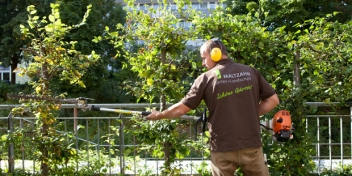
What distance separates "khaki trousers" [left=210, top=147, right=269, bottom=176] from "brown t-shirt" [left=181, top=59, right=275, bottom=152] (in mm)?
71

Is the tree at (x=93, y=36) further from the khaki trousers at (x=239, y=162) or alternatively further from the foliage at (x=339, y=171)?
the khaki trousers at (x=239, y=162)

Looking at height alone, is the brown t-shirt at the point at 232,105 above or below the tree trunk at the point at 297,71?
below

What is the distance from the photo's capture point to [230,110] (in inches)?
133

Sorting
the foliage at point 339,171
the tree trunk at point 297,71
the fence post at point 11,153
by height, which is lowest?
the foliage at point 339,171

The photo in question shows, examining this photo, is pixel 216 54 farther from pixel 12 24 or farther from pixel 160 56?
pixel 12 24

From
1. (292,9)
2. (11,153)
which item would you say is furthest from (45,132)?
(292,9)

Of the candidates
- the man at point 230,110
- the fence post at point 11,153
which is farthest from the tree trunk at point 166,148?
the fence post at point 11,153

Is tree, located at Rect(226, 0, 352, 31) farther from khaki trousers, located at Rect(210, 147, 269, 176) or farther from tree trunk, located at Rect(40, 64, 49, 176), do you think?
khaki trousers, located at Rect(210, 147, 269, 176)

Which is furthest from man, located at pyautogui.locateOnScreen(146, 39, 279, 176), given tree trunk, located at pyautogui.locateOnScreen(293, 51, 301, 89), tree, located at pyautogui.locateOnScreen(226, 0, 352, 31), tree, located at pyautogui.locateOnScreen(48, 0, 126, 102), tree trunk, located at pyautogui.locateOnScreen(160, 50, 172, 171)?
tree, located at pyautogui.locateOnScreen(48, 0, 126, 102)

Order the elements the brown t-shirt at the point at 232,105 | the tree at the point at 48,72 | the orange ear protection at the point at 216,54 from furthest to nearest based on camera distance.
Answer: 1. the tree at the point at 48,72
2. the orange ear protection at the point at 216,54
3. the brown t-shirt at the point at 232,105

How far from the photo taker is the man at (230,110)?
3.40 meters

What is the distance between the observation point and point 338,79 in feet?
16.9

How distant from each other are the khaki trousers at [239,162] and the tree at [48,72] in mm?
2441

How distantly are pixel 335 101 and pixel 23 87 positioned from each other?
16.9 meters
